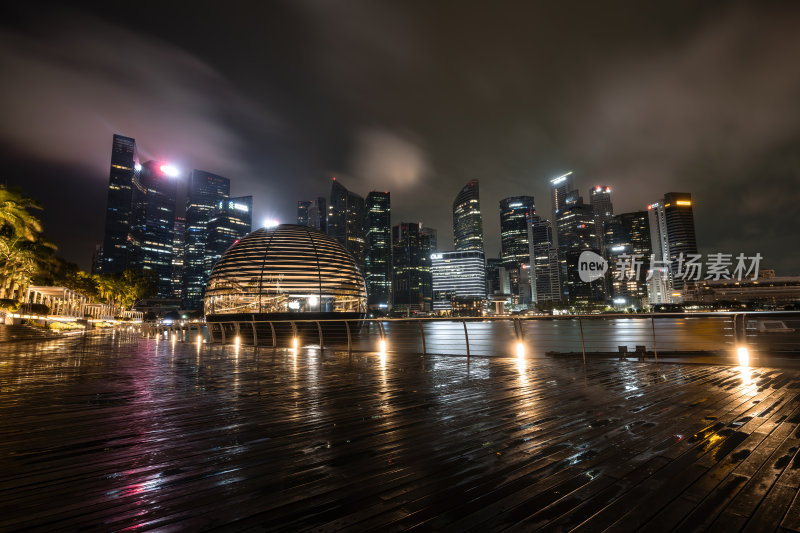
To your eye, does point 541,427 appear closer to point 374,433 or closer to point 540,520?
point 374,433

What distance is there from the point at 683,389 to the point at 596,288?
707ft

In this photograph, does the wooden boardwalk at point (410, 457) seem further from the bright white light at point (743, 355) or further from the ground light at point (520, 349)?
the ground light at point (520, 349)

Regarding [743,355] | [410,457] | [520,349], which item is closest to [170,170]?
[520,349]

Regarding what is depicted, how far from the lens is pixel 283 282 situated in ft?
141

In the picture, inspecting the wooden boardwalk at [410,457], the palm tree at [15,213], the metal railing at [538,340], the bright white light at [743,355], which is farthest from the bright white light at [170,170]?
the bright white light at [743,355]

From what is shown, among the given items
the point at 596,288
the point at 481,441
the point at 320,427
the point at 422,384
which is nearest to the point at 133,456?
the point at 320,427

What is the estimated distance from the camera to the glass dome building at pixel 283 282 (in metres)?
42.2

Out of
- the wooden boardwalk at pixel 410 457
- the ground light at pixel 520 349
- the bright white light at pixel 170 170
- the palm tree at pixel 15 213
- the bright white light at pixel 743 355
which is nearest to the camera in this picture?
the wooden boardwalk at pixel 410 457

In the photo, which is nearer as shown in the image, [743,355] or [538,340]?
[743,355]

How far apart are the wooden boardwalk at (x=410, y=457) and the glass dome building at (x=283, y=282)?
36.4 metres

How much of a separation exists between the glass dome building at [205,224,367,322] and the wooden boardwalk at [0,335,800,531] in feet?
119

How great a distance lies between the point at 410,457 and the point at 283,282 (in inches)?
1664

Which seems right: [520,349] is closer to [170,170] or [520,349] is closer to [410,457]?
[410,457]

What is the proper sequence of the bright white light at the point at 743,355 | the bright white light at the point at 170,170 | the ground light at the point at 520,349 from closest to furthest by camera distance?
the bright white light at the point at 743,355 → the ground light at the point at 520,349 → the bright white light at the point at 170,170
